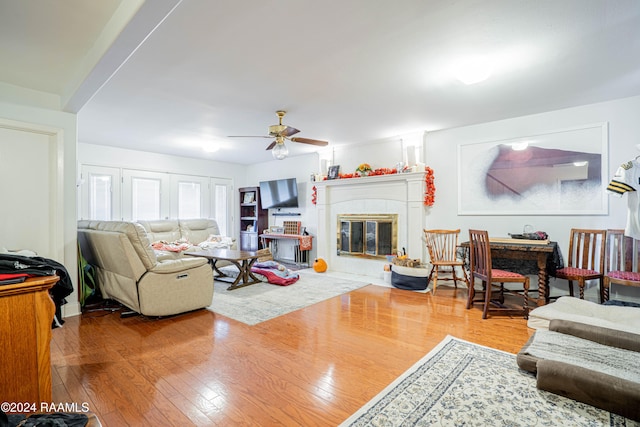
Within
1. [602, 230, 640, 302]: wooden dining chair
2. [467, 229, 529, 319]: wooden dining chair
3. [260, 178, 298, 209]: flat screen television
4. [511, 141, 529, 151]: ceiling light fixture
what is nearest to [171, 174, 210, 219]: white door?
[260, 178, 298, 209]: flat screen television

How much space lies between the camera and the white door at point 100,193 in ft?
18.6

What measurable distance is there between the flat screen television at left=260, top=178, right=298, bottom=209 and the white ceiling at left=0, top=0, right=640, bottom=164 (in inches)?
105

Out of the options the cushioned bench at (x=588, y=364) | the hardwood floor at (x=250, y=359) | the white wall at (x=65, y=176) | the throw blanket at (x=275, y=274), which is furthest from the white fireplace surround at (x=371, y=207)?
the white wall at (x=65, y=176)

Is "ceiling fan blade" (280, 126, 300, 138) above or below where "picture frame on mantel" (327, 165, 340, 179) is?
above

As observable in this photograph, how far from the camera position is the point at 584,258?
3.60 meters

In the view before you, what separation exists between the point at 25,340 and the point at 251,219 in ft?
21.5

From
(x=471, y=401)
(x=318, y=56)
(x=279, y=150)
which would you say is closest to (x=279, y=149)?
(x=279, y=150)

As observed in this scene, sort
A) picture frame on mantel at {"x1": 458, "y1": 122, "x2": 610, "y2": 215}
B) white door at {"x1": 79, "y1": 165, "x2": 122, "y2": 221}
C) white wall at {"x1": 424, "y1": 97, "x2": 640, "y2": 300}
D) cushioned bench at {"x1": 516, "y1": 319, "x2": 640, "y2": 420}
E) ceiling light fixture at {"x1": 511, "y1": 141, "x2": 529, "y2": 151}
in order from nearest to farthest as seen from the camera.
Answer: cushioned bench at {"x1": 516, "y1": 319, "x2": 640, "y2": 420} → white wall at {"x1": 424, "y1": 97, "x2": 640, "y2": 300} → picture frame on mantel at {"x1": 458, "y1": 122, "x2": 610, "y2": 215} → ceiling light fixture at {"x1": 511, "y1": 141, "x2": 529, "y2": 151} → white door at {"x1": 79, "y1": 165, "x2": 122, "y2": 221}

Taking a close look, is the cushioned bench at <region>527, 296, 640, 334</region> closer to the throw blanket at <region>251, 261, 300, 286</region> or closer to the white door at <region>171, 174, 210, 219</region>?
the throw blanket at <region>251, 261, 300, 286</region>

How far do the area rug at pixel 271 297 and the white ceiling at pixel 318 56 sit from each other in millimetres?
2540

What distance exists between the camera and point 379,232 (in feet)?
18.2

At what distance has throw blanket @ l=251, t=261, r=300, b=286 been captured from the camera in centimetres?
486

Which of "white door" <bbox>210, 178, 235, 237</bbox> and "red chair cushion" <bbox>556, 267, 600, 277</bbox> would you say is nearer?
"red chair cushion" <bbox>556, 267, 600, 277</bbox>

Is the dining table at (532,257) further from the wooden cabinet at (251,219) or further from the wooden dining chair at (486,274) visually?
the wooden cabinet at (251,219)
